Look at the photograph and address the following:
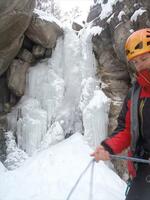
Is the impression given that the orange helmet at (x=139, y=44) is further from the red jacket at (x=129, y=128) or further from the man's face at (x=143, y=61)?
the red jacket at (x=129, y=128)

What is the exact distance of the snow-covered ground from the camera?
232 inches

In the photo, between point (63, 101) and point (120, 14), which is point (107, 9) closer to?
point (120, 14)

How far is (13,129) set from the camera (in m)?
8.23

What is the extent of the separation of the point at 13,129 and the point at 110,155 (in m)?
5.86

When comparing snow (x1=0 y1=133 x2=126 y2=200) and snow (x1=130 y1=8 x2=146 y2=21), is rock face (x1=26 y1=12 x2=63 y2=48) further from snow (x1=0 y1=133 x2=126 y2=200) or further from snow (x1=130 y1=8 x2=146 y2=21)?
snow (x1=0 y1=133 x2=126 y2=200)

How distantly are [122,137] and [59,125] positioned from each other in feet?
17.0

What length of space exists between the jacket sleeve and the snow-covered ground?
9.43ft

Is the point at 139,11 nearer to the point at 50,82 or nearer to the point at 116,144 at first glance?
the point at 50,82

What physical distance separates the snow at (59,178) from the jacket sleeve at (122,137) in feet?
8.12

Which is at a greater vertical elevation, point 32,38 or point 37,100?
point 32,38

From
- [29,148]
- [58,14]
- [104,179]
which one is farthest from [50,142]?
[58,14]

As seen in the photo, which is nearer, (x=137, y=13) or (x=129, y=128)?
(x=129, y=128)

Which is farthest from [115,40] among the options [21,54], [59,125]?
[21,54]

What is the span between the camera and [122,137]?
2686 millimetres
